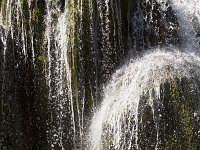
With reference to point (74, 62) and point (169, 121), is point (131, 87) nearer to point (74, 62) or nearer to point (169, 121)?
point (169, 121)

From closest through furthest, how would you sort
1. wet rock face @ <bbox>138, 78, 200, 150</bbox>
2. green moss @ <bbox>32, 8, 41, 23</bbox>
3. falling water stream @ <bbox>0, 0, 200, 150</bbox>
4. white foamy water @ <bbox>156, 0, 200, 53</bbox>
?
wet rock face @ <bbox>138, 78, 200, 150</bbox> < falling water stream @ <bbox>0, 0, 200, 150</bbox> < green moss @ <bbox>32, 8, 41, 23</bbox> < white foamy water @ <bbox>156, 0, 200, 53</bbox>

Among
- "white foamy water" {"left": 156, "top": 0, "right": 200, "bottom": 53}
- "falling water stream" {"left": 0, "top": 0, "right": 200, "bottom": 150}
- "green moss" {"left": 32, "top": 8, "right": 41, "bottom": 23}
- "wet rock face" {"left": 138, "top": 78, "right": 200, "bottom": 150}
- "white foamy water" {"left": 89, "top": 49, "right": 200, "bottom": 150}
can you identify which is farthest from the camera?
"white foamy water" {"left": 156, "top": 0, "right": 200, "bottom": 53}

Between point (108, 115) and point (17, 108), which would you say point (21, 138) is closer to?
point (17, 108)

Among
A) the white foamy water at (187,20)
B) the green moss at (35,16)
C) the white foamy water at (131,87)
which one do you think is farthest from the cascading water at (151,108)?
the green moss at (35,16)

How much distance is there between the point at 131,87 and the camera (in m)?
6.80

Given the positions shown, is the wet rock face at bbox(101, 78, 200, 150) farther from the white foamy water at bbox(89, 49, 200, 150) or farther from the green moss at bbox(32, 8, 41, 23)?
the green moss at bbox(32, 8, 41, 23)

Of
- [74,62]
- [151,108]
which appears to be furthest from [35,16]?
[151,108]

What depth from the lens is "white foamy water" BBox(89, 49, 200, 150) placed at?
648 cm

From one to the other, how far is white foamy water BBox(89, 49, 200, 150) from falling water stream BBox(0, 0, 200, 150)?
0.06 ft

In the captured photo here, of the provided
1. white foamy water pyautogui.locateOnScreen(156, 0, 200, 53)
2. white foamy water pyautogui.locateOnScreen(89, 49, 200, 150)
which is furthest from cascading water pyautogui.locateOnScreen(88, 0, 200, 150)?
white foamy water pyautogui.locateOnScreen(156, 0, 200, 53)

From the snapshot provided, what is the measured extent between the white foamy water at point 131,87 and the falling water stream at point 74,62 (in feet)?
0.06

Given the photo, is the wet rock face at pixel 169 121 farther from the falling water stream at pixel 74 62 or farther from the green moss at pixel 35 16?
the green moss at pixel 35 16

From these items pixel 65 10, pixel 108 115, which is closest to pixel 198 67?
pixel 108 115

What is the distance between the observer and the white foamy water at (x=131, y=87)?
21.3 feet
